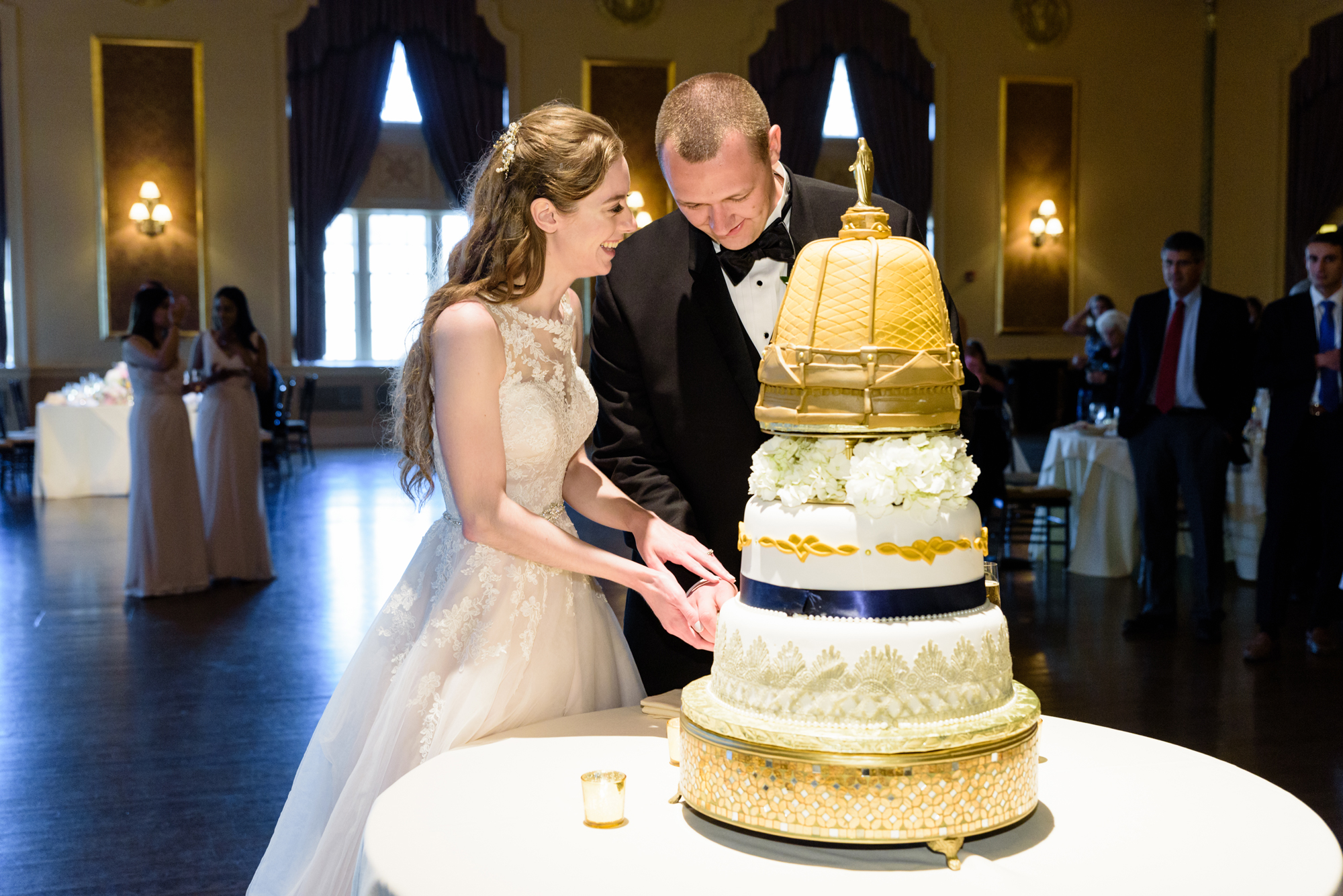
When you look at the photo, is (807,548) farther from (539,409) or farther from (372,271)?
(372,271)

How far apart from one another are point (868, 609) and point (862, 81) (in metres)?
14.7

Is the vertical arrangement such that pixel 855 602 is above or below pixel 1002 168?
A: below

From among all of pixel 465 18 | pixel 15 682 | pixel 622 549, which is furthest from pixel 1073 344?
pixel 15 682

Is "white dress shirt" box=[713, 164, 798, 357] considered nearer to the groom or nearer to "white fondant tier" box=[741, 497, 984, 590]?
the groom

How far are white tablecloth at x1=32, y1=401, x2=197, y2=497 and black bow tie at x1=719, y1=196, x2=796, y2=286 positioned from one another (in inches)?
374

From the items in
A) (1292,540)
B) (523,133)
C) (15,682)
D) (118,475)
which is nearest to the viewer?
(523,133)

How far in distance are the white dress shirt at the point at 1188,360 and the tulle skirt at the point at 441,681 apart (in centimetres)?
448

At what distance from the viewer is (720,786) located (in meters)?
1.36

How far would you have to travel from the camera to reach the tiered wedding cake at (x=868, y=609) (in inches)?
50.6

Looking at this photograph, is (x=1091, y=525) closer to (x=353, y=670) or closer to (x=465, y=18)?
(x=353, y=670)

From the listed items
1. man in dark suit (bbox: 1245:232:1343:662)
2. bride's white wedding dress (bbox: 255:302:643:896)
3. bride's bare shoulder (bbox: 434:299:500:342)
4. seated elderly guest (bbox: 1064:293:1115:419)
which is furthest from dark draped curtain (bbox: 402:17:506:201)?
bride's bare shoulder (bbox: 434:299:500:342)

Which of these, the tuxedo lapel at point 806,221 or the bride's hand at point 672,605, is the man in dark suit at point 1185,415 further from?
the bride's hand at point 672,605

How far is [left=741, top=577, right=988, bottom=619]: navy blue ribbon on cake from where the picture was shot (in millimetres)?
1321

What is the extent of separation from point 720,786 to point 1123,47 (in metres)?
16.7
